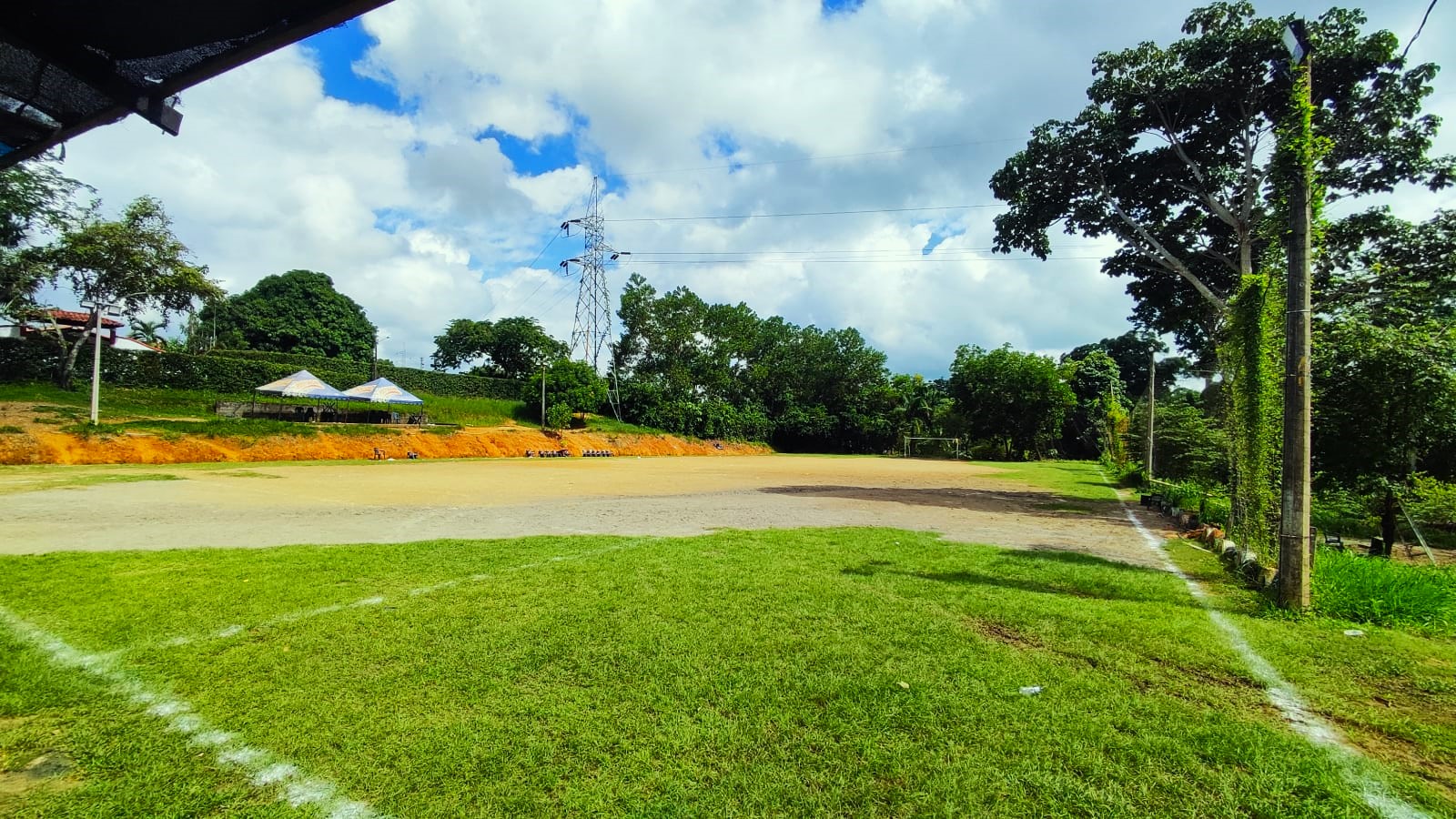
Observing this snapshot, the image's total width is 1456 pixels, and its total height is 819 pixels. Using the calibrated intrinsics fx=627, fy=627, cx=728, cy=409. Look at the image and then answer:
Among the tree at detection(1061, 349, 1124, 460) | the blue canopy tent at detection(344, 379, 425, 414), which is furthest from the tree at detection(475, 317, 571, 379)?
the tree at detection(1061, 349, 1124, 460)

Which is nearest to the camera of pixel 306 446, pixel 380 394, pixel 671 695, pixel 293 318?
pixel 671 695

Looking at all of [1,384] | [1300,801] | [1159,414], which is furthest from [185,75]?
[1,384]

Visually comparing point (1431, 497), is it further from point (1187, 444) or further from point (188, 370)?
point (188, 370)

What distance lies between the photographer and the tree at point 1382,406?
7.95m

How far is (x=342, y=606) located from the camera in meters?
4.67

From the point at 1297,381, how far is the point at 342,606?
7776 mm

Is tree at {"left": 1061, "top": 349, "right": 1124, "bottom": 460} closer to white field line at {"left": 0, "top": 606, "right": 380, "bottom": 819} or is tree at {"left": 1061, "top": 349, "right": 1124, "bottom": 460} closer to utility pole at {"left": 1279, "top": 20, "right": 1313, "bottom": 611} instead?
utility pole at {"left": 1279, "top": 20, "right": 1313, "bottom": 611}

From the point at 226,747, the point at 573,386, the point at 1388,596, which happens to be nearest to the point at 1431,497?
the point at 1388,596

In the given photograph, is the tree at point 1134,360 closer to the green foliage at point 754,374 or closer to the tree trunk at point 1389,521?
the green foliage at point 754,374

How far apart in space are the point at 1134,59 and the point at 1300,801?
1585cm

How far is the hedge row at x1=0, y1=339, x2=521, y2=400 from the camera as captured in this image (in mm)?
25594

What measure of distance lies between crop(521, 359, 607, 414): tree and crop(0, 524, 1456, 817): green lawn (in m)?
36.5

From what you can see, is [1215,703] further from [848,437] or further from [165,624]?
[848,437]

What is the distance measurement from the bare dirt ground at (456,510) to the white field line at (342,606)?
7.48 ft
